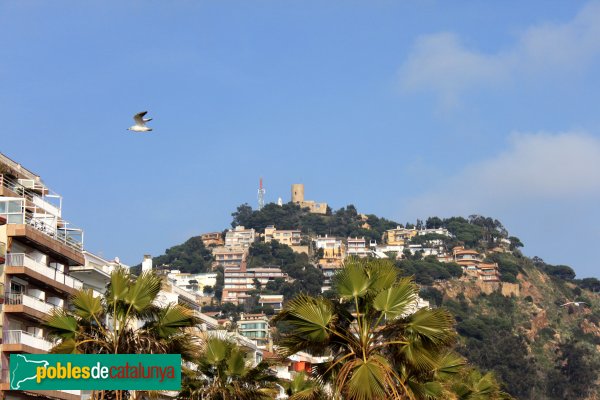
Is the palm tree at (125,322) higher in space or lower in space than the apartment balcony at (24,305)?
lower

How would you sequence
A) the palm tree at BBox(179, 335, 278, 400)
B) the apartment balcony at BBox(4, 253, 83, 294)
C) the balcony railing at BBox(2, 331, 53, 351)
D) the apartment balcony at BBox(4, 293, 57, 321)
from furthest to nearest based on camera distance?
the apartment balcony at BBox(4, 253, 83, 294)
the apartment balcony at BBox(4, 293, 57, 321)
the balcony railing at BBox(2, 331, 53, 351)
the palm tree at BBox(179, 335, 278, 400)

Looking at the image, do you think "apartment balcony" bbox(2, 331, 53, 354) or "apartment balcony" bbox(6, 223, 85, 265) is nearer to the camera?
"apartment balcony" bbox(2, 331, 53, 354)

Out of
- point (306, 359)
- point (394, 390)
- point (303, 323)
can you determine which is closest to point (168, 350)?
point (303, 323)

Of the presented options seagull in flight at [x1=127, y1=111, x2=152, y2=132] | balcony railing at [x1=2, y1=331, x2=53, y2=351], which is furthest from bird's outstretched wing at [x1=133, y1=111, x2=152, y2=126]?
balcony railing at [x1=2, y1=331, x2=53, y2=351]

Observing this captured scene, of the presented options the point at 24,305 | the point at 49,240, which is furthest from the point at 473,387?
the point at 49,240

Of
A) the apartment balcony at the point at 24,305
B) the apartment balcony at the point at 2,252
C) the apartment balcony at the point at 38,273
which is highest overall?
the apartment balcony at the point at 2,252

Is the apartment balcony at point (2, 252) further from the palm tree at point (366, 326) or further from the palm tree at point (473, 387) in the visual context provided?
the palm tree at point (366, 326)

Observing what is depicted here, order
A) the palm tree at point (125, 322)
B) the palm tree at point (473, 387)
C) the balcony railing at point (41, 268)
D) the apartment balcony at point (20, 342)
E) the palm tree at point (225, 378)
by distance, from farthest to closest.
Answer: the balcony railing at point (41, 268) < the apartment balcony at point (20, 342) < the palm tree at point (473, 387) < the palm tree at point (225, 378) < the palm tree at point (125, 322)

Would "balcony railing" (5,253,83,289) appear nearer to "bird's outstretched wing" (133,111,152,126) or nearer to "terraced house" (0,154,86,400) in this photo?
"terraced house" (0,154,86,400)

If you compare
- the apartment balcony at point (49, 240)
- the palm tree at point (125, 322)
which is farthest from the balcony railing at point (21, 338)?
the palm tree at point (125, 322)
